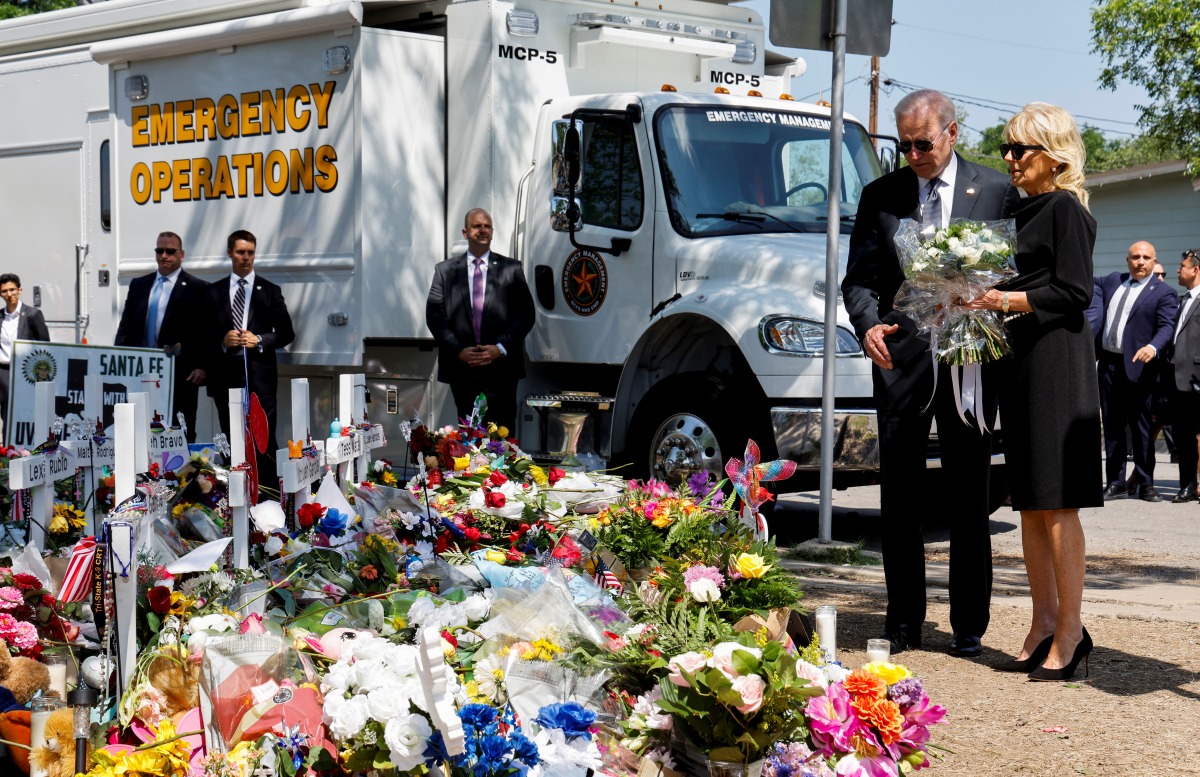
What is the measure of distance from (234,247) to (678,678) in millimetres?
7052

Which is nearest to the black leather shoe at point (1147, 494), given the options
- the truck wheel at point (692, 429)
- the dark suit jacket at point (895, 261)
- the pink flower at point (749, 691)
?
the truck wheel at point (692, 429)

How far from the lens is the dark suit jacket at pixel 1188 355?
11.0 meters

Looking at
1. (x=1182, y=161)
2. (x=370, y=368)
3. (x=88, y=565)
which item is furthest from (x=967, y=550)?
(x=1182, y=161)

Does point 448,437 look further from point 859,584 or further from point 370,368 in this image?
point 370,368

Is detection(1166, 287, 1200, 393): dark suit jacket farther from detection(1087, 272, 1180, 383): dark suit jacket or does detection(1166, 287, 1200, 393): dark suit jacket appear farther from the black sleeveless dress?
the black sleeveless dress

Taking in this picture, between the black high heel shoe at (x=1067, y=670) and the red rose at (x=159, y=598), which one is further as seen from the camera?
the black high heel shoe at (x=1067, y=670)

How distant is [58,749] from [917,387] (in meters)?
3.23

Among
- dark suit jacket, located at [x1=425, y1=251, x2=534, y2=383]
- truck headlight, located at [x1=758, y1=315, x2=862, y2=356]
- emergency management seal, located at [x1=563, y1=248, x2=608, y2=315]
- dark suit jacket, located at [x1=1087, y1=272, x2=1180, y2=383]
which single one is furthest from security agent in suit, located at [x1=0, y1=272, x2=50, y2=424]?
dark suit jacket, located at [x1=1087, y1=272, x2=1180, y2=383]

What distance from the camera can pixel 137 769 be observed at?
10.4 ft

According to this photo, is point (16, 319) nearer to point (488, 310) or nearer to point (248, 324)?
point (248, 324)

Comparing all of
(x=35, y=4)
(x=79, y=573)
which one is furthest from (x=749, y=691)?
(x=35, y=4)

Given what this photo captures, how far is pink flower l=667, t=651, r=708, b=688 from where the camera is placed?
10.3 feet

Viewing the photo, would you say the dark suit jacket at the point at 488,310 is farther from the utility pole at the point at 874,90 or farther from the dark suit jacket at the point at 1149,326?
the utility pole at the point at 874,90

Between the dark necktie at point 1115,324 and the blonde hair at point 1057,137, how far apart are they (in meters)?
7.01
